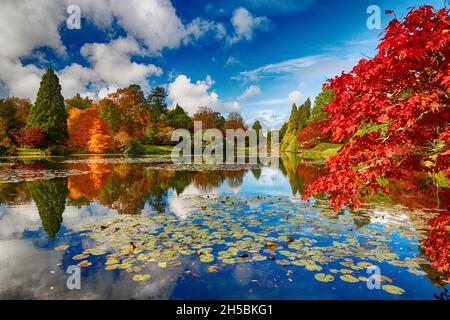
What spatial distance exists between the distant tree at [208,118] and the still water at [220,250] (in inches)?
1714

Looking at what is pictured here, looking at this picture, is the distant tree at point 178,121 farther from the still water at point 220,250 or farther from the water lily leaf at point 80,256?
the water lily leaf at point 80,256

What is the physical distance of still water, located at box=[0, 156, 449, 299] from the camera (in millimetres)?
3199

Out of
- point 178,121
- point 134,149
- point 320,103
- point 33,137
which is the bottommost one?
point 134,149

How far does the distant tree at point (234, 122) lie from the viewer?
6009cm

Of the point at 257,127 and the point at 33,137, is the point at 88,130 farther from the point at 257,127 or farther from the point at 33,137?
the point at 257,127

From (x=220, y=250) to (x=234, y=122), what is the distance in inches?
2299

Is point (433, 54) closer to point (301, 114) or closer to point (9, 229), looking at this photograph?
point (9, 229)

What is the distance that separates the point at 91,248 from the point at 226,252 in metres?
2.26

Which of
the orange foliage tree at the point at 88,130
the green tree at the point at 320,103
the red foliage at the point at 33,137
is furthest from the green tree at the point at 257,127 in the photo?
the red foliage at the point at 33,137

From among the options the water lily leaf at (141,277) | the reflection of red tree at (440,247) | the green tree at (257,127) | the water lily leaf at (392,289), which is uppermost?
the green tree at (257,127)

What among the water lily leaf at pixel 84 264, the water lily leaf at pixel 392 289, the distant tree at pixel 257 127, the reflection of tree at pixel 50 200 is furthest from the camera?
the distant tree at pixel 257 127

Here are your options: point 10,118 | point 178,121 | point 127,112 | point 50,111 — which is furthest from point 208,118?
point 10,118

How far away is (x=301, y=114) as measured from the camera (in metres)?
51.5

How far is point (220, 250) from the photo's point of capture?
4.34 metres
